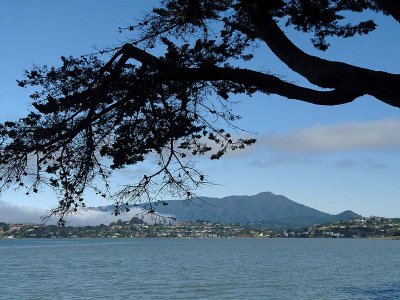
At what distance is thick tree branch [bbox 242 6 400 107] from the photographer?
7043 millimetres

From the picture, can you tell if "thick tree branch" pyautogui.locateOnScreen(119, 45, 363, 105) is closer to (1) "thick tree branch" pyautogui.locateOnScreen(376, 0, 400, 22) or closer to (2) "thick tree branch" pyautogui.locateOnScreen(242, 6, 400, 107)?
(2) "thick tree branch" pyautogui.locateOnScreen(242, 6, 400, 107)

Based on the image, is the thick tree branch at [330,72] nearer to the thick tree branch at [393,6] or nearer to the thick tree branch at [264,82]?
the thick tree branch at [264,82]

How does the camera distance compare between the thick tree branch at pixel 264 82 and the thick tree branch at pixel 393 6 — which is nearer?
the thick tree branch at pixel 264 82

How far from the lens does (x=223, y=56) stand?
9641 millimetres

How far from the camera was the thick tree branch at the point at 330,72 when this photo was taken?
704 cm

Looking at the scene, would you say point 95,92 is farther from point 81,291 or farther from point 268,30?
point 81,291

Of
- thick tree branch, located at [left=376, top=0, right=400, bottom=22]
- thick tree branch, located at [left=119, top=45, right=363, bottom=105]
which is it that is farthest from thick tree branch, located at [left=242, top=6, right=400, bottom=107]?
A: thick tree branch, located at [left=376, top=0, right=400, bottom=22]

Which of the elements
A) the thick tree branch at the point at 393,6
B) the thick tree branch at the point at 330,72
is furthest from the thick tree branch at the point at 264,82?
the thick tree branch at the point at 393,6

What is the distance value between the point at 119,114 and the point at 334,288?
45.8 metres

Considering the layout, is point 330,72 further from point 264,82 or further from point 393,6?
point 393,6

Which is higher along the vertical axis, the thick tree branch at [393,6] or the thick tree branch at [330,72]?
the thick tree branch at [393,6]

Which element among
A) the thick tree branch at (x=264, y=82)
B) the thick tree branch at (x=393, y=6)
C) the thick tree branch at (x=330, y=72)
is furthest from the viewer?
the thick tree branch at (x=393, y=6)

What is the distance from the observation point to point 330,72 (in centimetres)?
717

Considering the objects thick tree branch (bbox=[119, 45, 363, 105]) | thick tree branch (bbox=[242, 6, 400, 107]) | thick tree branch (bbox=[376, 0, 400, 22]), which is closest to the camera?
thick tree branch (bbox=[242, 6, 400, 107])
